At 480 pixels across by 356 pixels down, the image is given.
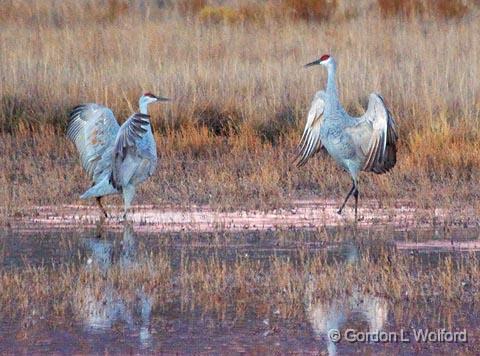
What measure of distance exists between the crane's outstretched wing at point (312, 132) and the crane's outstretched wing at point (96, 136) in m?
1.85

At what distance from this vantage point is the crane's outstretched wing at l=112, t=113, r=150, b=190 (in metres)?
9.38

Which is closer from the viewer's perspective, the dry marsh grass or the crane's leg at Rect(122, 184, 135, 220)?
the crane's leg at Rect(122, 184, 135, 220)

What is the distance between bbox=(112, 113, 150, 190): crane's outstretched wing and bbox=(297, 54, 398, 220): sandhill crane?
171 centimetres

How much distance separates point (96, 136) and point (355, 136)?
2295mm

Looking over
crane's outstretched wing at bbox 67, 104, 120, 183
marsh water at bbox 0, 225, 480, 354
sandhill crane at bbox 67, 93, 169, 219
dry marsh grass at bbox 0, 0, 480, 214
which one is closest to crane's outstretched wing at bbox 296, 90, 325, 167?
dry marsh grass at bbox 0, 0, 480, 214

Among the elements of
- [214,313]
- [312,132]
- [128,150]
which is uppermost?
[312,132]

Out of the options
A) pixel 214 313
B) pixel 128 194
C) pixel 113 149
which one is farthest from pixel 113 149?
pixel 214 313

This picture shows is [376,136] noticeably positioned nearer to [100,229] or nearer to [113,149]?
[113,149]

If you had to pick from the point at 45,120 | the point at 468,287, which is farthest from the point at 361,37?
the point at 468,287

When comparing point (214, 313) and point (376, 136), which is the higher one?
point (376, 136)

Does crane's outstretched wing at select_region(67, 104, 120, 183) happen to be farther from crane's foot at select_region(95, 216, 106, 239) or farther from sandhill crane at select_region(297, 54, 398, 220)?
sandhill crane at select_region(297, 54, 398, 220)

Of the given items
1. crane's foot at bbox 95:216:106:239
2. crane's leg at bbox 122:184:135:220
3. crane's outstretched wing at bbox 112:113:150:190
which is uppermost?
crane's outstretched wing at bbox 112:113:150:190

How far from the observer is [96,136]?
1012 centimetres

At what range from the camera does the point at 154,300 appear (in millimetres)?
6660
